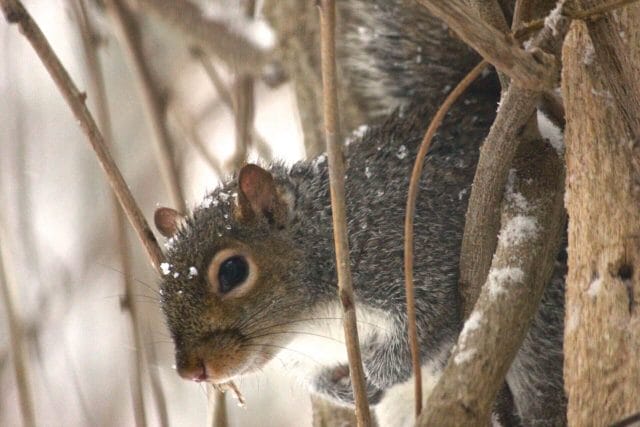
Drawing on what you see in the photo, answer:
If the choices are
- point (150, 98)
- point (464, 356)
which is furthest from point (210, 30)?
point (464, 356)

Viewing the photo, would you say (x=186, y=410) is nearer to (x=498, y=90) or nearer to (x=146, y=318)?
(x=146, y=318)

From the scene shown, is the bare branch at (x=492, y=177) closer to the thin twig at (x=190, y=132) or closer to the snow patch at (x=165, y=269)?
the snow patch at (x=165, y=269)

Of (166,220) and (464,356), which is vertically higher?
(166,220)

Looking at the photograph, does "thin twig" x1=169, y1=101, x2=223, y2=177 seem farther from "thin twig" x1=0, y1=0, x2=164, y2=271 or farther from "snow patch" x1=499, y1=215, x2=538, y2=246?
"snow patch" x1=499, y1=215, x2=538, y2=246

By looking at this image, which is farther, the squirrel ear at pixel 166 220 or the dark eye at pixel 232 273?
the squirrel ear at pixel 166 220

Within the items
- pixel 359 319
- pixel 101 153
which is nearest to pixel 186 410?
pixel 359 319

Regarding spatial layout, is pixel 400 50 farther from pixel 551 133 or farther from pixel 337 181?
pixel 337 181

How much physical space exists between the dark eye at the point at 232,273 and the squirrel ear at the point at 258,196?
71 millimetres

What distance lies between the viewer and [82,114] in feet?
4.17

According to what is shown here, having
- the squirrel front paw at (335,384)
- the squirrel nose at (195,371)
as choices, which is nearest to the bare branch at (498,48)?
the squirrel nose at (195,371)

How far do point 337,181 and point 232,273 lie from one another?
494 mm

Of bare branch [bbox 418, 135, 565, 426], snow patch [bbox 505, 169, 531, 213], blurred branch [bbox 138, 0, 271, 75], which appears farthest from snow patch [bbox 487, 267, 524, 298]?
blurred branch [bbox 138, 0, 271, 75]

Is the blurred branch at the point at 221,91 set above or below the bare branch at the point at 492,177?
above

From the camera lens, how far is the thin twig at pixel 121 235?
1.41 meters
